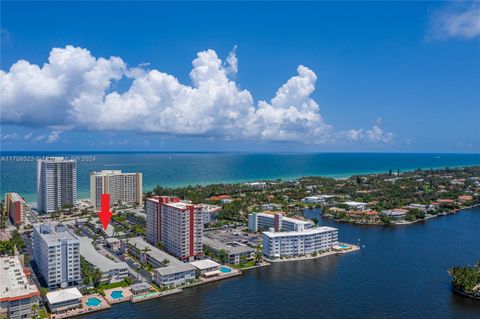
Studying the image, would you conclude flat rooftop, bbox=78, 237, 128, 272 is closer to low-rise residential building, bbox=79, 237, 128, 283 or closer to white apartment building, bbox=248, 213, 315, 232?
low-rise residential building, bbox=79, 237, 128, 283

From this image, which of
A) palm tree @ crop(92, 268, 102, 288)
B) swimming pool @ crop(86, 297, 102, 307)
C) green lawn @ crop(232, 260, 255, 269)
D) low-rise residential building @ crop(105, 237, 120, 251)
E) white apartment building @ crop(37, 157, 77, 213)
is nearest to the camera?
swimming pool @ crop(86, 297, 102, 307)

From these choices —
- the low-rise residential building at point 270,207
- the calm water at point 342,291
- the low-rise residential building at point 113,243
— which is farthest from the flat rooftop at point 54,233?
the low-rise residential building at point 270,207

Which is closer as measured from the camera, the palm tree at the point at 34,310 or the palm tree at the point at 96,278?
the palm tree at the point at 34,310

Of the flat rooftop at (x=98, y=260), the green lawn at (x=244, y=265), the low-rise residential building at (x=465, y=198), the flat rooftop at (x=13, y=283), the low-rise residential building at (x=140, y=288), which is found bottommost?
the green lawn at (x=244, y=265)

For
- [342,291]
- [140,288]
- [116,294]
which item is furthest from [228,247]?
[116,294]

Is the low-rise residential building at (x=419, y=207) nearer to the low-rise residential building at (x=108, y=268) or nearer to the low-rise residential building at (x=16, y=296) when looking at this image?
the low-rise residential building at (x=108, y=268)

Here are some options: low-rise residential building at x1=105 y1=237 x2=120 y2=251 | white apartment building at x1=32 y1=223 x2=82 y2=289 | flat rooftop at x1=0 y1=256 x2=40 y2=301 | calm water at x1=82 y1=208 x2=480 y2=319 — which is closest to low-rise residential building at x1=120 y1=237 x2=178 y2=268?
low-rise residential building at x1=105 y1=237 x2=120 y2=251

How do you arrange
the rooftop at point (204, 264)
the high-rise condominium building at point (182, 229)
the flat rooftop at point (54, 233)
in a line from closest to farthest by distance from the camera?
the flat rooftop at point (54, 233), the rooftop at point (204, 264), the high-rise condominium building at point (182, 229)
